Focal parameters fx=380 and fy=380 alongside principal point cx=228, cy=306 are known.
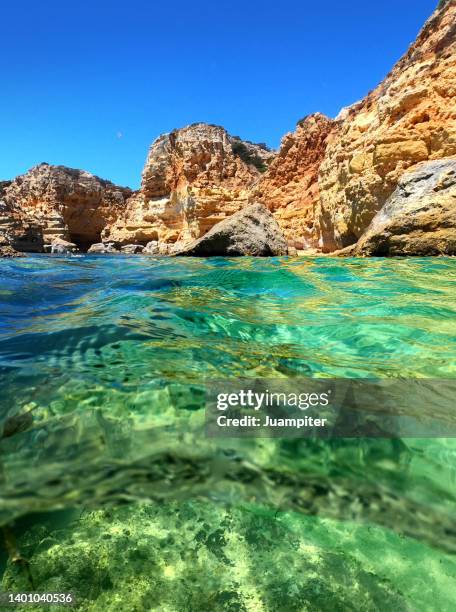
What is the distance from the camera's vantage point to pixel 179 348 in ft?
6.88

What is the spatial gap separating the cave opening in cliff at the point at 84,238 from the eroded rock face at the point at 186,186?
1224cm

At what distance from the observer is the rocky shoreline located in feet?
26.9

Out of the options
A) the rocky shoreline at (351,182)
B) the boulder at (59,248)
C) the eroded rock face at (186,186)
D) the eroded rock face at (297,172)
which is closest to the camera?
the rocky shoreline at (351,182)

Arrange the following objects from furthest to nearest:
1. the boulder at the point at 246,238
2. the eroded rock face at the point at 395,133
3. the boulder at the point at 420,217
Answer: the boulder at the point at 246,238, the eroded rock face at the point at 395,133, the boulder at the point at 420,217

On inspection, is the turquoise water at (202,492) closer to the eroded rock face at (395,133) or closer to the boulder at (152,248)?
the eroded rock face at (395,133)

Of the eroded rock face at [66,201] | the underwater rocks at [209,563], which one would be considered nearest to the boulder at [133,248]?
the eroded rock face at [66,201]

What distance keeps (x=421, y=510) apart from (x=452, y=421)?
0.44 meters

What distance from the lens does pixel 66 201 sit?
44.6m

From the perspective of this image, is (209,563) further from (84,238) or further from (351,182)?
(84,238)

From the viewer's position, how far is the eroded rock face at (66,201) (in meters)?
41.1

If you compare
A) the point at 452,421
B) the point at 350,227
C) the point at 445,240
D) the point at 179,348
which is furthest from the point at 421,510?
the point at 350,227

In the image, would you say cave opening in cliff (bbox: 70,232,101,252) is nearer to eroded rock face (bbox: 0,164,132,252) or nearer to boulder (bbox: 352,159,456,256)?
eroded rock face (bbox: 0,164,132,252)

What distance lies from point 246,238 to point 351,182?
3619 millimetres

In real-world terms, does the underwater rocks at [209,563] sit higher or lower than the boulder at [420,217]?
lower
